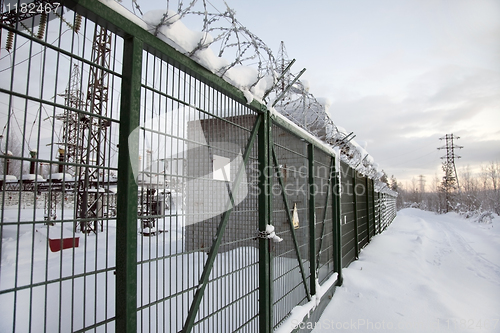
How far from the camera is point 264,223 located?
3.02 meters

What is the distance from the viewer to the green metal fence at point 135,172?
49.0 inches

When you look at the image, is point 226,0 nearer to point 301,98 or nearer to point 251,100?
point 251,100

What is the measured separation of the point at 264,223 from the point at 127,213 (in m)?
1.71

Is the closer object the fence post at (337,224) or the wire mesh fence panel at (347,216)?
the fence post at (337,224)

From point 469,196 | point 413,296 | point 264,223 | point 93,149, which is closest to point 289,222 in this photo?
point 264,223

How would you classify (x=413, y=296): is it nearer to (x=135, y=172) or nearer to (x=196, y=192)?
(x=196, y=192)

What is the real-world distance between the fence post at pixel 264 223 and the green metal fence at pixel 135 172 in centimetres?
1

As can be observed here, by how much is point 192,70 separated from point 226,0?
58 centimetres

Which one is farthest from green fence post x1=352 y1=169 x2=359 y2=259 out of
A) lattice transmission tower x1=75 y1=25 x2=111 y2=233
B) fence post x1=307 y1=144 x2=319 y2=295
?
lattice transmission tower x1=75 y1=25 x2=111 y2=233

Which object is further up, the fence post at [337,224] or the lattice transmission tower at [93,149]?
the lattice transmission tower at [93,149]

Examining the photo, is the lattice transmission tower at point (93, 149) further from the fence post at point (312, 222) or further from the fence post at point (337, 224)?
the fence post at point (337, 224)

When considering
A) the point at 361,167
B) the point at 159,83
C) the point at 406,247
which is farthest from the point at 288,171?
the point at 406,247

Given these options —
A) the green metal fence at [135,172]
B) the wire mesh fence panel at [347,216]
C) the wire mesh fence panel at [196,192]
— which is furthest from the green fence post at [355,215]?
the wire mesh fence panel at [196,192]

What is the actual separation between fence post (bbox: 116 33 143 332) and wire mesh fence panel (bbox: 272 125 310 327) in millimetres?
1896
